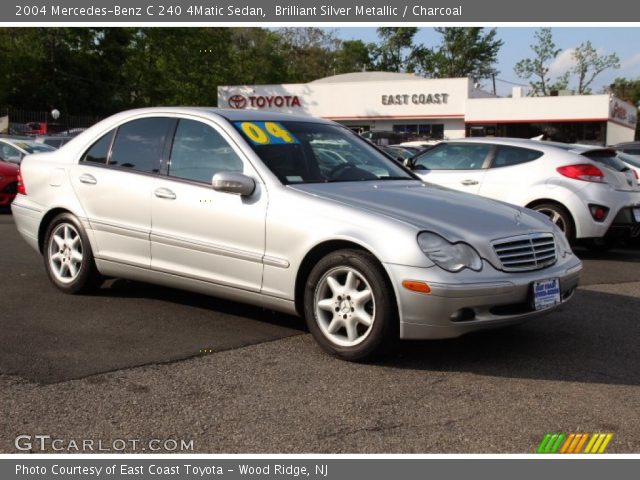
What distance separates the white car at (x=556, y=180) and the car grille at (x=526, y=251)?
4.43m

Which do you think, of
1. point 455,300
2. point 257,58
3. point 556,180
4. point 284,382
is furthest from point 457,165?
point 257,58

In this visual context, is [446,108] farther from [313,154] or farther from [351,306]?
[351,306]

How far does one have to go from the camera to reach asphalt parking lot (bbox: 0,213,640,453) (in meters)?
3.60

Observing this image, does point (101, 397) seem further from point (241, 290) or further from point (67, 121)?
point (67, 121)

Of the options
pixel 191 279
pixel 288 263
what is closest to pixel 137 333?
pixel 191 279

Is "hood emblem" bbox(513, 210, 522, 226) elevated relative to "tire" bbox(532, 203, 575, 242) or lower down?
elevated

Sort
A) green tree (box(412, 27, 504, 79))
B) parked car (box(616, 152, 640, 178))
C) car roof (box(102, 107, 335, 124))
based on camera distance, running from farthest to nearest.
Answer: green tree (box(412, 27, 504, 79))
parked car (box(616, 152, 640, 178))
car roof (box(102, 107, 335, 124))

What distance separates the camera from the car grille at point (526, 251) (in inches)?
185

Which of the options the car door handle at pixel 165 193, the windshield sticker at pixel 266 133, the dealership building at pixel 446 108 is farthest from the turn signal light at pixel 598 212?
the dealership building at pixel 446 108

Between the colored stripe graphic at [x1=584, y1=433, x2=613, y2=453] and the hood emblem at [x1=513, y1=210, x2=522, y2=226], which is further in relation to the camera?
the hood emblem at [x1=513, y1=210, x2=522, y2=226]

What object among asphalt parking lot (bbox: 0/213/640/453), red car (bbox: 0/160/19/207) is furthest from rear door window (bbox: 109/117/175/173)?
red car (bbox: 0/160/19/207)

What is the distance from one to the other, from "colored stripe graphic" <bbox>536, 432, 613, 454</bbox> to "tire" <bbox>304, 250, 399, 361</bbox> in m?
1.23

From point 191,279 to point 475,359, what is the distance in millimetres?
2068

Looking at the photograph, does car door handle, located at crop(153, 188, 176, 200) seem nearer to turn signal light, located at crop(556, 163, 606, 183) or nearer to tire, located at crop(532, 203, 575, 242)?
tire, located at crop(532, 203, 575, 242)
